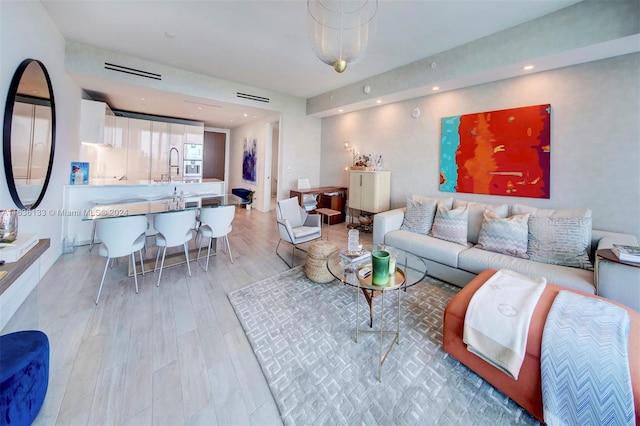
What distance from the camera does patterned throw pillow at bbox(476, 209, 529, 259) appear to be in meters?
2.67

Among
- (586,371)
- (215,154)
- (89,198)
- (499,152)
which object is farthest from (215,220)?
(215,154)

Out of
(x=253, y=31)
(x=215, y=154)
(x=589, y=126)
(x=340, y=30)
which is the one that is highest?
(x=253, y=31)

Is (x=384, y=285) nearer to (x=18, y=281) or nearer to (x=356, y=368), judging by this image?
(x=356, y=368)

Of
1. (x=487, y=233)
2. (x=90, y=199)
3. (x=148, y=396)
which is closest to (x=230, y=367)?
(x=148, y=396)

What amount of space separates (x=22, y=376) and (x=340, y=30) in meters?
3.08

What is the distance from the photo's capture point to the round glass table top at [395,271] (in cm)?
181

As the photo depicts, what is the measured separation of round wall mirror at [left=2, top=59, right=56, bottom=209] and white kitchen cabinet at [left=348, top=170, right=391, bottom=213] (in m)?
4.45

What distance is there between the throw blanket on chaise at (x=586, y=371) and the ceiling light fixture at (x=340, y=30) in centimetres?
247

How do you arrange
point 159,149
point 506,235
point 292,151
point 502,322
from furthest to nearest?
1. point 159,149
2. point 292,151
3. point 506,235
4. point 502,322

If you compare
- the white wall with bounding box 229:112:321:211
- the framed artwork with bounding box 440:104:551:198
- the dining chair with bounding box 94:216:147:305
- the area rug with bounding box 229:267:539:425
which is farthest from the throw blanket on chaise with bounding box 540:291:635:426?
the white wall with bounding box 229:112:321:211

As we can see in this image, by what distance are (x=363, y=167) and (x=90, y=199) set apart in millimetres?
4687

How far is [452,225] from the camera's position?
318 cm

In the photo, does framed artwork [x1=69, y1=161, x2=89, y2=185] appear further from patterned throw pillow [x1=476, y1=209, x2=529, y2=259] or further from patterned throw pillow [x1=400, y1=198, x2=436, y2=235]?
patterned throw pillow [x1=476, y1=209, x2=529, y2=259]

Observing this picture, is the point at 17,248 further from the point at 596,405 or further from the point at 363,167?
the point at 363,167
